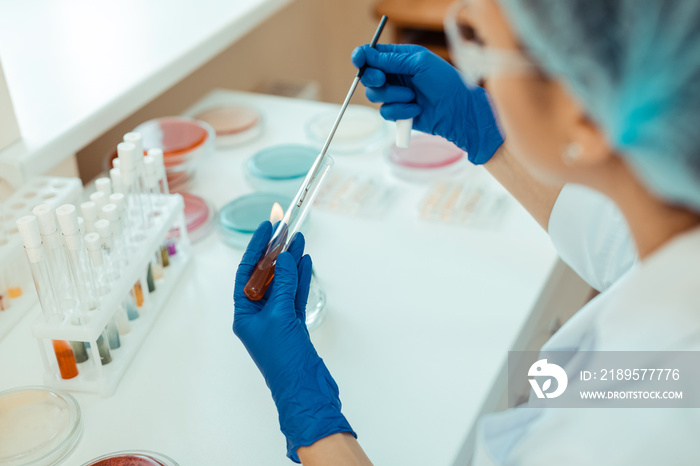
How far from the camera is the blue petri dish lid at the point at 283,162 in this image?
4.78ft

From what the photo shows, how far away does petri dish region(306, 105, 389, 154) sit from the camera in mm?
1636

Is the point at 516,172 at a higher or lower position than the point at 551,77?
lower

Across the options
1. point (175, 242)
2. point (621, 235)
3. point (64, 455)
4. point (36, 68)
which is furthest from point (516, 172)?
→ point (36, 68)

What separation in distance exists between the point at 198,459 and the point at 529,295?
62cm

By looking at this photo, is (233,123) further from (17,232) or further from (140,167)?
(17,232)

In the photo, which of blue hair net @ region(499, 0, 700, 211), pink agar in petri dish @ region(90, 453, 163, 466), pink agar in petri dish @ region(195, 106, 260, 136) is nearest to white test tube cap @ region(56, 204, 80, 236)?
pink agar in petri dish @ region(90, 453, 163, 466)

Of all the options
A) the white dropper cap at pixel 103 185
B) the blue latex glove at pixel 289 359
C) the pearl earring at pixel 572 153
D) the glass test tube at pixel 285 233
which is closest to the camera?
the pearl earring at pixel 572 153

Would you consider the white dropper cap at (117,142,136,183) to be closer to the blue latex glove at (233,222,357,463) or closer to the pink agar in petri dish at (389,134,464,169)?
the blue latex glove at (233,222,357,463)

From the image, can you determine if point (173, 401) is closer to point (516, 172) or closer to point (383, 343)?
point (383, 343)

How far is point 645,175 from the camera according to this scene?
24.8 inches

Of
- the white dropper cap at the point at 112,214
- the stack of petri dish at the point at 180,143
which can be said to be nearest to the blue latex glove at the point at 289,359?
the white dropper cap at the point at 112,214

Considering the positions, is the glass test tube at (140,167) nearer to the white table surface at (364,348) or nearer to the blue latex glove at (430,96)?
the white table surface at (364,348)

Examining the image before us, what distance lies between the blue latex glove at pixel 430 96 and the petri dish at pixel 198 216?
0.42 m

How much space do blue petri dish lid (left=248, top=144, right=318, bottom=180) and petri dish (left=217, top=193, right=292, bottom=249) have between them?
0.07m
